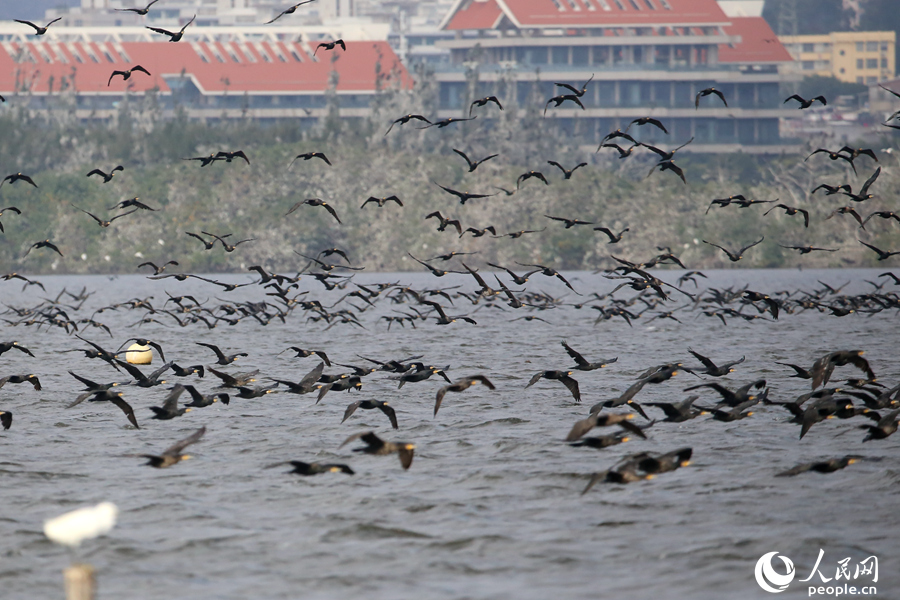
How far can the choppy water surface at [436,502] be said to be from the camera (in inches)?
717

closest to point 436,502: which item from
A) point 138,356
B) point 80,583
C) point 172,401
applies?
point 172,401

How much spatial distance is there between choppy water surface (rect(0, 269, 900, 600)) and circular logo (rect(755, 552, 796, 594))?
176mm

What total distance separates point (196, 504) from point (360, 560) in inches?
175

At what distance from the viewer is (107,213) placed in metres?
157

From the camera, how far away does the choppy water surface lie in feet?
59.7

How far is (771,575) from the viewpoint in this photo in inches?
711

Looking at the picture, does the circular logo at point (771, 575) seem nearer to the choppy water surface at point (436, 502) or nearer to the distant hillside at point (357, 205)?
the choppy water surface at point (436, 502)

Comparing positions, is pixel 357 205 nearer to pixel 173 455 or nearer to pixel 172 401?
pixel 172 401

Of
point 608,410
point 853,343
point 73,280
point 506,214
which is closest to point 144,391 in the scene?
point 608,410

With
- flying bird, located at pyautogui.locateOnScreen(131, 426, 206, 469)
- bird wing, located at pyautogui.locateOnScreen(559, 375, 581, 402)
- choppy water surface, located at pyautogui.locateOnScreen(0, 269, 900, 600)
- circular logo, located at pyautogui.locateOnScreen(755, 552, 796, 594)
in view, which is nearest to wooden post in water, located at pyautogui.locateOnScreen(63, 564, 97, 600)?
choppy water surface, located at pyautogui.locateOnScreen(0, 269, 900, 600)

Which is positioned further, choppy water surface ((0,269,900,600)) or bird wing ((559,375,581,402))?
bird wing ((559,375,581,402))

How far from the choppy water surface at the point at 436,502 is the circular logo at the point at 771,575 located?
176 millimetres

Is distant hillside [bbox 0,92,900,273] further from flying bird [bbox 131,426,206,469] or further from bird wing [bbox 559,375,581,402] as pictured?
flying bird [bbox 131,426,206,469]

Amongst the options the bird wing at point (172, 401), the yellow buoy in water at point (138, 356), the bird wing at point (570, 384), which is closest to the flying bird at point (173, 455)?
the bird wing at point (172, 401)
